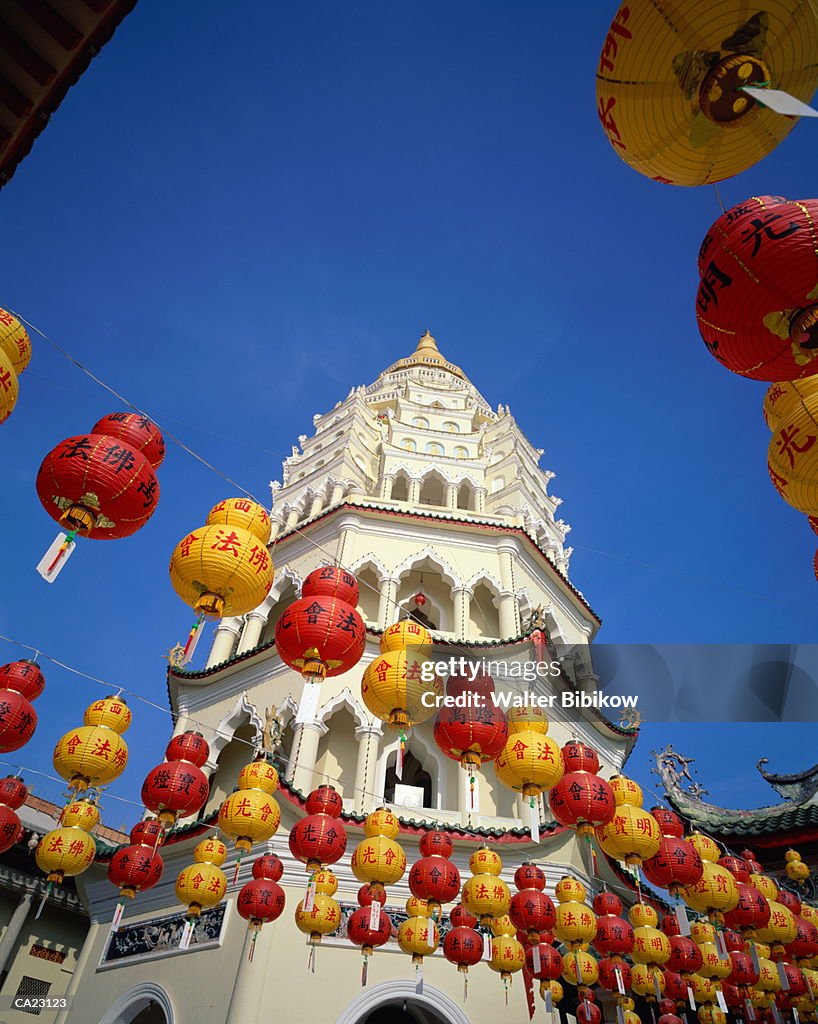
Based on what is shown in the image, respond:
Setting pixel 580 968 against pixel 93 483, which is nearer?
pixel 93 483

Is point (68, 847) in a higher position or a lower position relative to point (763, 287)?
lower

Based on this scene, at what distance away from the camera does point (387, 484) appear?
1742cm

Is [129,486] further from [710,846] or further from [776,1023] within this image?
[776,1023]

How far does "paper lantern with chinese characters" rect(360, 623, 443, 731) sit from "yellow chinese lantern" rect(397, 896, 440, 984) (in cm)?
315

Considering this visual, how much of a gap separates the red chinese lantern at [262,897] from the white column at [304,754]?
2.15 m

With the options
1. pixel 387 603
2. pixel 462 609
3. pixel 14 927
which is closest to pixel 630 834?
pixel 462 609

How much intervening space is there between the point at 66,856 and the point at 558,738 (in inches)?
344

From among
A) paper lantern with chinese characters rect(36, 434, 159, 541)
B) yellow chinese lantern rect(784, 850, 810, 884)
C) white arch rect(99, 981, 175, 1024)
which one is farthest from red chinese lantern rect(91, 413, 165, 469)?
yellow chinese lantern rect(784, 850, 810, 884)

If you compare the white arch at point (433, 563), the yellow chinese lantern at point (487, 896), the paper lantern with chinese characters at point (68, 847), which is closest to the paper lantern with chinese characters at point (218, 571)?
the paper lantern with chinese characters at point (68, 847)

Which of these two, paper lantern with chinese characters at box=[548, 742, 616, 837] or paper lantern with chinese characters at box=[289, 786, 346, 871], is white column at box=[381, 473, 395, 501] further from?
paper lantern with chinese characters at box=[548, 742, 616, 837]

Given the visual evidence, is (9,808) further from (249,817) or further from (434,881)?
(434,881)

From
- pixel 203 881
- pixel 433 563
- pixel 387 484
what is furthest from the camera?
pixel 387 484

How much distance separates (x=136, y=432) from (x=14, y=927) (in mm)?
14896

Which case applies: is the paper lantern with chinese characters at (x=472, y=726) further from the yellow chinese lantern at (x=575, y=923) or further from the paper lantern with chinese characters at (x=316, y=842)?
the yellow chinese lantern at (x=575, y=923)
